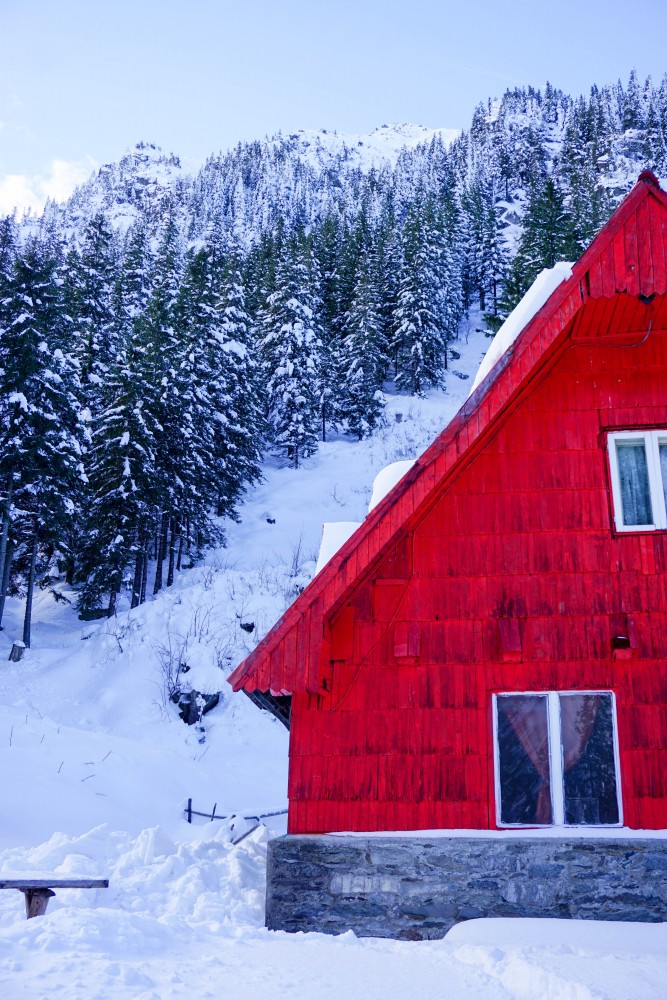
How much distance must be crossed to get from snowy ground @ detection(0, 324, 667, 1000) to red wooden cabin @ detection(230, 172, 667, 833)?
1.33 metres

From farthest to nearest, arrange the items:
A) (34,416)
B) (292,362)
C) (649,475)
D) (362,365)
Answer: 1. (362,365)
2. (292,362)
3. (34,416)
4. (649,475)

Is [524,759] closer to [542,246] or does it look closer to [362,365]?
[542,246]

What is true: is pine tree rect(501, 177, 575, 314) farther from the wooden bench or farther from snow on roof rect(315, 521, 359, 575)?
the wooden bench

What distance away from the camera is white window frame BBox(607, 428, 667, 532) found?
26.1ft

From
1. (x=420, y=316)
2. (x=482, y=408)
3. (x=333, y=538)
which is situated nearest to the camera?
(x=482, y=408)

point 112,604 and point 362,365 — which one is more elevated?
point 362,365

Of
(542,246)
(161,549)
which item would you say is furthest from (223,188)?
(161,549)

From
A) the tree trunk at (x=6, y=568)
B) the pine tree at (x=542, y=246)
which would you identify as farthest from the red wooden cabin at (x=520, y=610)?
the pine tree at (x=542, y=246)

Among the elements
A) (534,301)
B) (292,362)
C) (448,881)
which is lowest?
(448,881)

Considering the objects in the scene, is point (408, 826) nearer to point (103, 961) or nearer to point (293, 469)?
point (103, 961)

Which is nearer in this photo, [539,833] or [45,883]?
[45,883]

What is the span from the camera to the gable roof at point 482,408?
760 centimetres

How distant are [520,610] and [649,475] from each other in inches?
84.6

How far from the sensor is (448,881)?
728 centimetres
